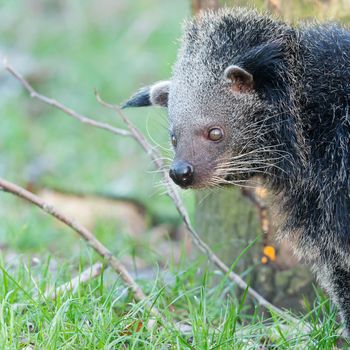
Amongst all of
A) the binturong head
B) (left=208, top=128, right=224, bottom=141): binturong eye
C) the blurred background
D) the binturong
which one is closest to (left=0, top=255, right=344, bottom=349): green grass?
the binturong

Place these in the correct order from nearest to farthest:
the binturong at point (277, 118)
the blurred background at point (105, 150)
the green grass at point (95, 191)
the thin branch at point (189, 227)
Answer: the green grass at point (95, 191), the binturong at point (277, 118), the thin branch at point (189, 227), the blurred background at point (105, 150)

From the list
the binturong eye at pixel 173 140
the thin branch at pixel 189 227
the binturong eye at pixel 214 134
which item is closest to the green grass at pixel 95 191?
the thin branch at pixel 189 227

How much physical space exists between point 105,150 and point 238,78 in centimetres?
817

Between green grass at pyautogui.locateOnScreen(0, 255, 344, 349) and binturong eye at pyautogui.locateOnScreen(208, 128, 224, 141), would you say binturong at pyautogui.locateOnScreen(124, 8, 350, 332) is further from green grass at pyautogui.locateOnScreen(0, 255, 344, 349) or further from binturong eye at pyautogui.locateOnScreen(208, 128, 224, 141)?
green grass at pyautogui.locateOnScreen(0, 255, 344, 349)

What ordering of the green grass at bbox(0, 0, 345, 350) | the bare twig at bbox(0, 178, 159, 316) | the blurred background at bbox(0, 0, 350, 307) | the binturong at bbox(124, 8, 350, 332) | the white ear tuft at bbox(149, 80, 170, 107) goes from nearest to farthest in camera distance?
the green grass at bbox(0, 0, 345, 350) → the binturong at bbox(124, 8, 350, 332) → the bare twig at bbox(0, 178, 159, 316) → the white ear tuft at bbox(149, 80, 170, 107) → the blurred background at bbox(0, 0, 350, 307)

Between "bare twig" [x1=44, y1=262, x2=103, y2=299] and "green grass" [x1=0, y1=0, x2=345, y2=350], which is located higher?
"bare twig" [x1=44, y1=262, x2=103, y2=299]

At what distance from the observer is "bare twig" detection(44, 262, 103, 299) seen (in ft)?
16.1

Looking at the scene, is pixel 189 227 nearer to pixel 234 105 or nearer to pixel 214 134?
pixel 214 134

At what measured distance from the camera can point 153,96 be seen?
5.40 meters

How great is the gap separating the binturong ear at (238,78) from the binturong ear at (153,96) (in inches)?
25.2

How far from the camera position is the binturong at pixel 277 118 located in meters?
4.72

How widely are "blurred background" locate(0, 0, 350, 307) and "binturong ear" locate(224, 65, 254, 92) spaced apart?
0.82 m

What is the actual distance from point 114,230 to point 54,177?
9.76ft

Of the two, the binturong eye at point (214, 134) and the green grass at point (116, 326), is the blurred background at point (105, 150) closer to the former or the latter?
the green grass at point (116, 326)
